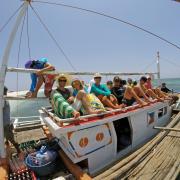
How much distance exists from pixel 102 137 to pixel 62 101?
1.21 meters

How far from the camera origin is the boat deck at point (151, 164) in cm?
405

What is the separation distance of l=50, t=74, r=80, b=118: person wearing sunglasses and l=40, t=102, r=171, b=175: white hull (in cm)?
27

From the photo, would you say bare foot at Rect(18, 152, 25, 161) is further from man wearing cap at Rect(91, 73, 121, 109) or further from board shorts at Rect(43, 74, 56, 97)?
man wearing cap at Rect(91, 73, 121, 109)

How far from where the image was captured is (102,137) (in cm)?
459

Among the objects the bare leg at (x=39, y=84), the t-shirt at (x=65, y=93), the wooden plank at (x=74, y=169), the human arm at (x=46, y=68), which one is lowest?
the wooden plank at (x=74, y=169)

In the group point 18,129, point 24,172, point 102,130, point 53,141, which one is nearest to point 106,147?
point 102,130

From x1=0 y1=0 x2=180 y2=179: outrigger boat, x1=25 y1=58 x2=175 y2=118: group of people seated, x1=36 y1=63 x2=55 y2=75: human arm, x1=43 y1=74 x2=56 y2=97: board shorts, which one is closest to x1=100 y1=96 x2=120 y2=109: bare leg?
x1=25 y1=58 x2=175 y2=118: group of people seated

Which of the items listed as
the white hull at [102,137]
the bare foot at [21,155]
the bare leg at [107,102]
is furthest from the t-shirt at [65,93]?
the bare foot at [21,155]

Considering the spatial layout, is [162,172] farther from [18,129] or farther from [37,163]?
[18,129]

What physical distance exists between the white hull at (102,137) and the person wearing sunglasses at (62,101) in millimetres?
271

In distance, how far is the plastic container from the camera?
413 centimetres

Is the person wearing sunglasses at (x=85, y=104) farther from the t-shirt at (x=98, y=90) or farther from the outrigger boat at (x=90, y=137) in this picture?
the t-shirt at (x=98, y=90)

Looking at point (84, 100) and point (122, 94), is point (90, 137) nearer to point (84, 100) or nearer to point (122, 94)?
point (84, 100)

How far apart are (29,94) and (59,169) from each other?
2.00 metres
